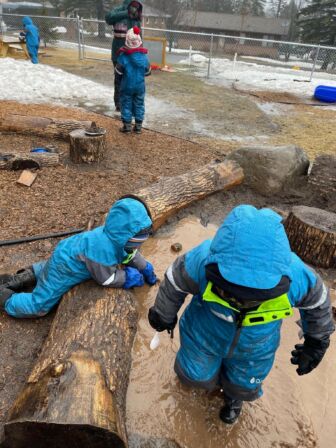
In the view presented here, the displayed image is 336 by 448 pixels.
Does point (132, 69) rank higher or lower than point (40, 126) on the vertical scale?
higher

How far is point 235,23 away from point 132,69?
4217 centimetres

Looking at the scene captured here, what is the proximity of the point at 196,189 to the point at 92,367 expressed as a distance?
3282mm

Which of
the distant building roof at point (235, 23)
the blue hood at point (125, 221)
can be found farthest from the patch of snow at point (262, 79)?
the distant building roof at point (235, 23)

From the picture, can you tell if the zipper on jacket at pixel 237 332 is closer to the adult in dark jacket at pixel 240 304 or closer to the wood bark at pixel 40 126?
the adult in dark jacket at pixel 240 304

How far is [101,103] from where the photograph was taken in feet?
31.7

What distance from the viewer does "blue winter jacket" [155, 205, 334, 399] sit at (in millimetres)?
1540

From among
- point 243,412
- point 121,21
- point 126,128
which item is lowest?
point 243,412

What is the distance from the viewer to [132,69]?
22.4 ft

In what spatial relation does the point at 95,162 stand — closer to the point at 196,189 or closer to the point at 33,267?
the point at 196,189

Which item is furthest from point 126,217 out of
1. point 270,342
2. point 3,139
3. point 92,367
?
point 3,139

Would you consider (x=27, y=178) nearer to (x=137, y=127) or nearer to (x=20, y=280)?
(x=20, y=280)

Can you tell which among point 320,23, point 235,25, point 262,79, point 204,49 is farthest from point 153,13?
point 262,79

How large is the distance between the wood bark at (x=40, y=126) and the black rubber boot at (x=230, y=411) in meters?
5.55

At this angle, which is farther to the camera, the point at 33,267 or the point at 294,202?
the point at 294,202
